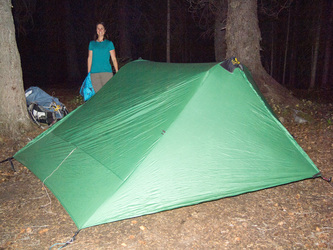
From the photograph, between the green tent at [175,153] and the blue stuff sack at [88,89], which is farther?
the blue stuff sack at [88,89]

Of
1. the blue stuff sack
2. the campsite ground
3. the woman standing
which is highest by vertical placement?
the woman standing

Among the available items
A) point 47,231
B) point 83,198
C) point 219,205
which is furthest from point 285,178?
point 47,231

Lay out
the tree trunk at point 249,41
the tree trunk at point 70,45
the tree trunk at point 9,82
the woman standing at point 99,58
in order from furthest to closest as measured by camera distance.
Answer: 1. the tree trunk at point 70,45
2. the tree trunk at point 249,41
3. the woman standing at point 99,58
4. the tree trunk at point 9,82

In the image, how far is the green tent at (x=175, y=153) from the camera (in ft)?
8.91

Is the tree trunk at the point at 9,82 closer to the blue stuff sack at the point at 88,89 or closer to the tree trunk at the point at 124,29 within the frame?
the blue stuff sack at the point at 88,89

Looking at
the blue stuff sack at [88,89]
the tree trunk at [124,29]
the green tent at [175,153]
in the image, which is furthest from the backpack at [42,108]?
the tree trunk at [124,29]

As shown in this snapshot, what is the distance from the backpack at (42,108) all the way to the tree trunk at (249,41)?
12.4 feet

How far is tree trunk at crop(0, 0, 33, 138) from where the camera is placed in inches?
178

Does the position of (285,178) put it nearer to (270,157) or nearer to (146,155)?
(270,157)

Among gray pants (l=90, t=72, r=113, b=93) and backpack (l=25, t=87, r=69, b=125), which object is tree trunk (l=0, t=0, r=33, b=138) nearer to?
backpack (l=25, t=87, r=69, b=125)

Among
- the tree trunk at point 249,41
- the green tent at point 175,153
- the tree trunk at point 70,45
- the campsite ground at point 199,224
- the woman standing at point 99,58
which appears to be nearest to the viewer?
the campsite ground at point 199,224

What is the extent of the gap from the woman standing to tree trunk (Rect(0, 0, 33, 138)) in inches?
46.4

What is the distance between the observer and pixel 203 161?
9.57ft

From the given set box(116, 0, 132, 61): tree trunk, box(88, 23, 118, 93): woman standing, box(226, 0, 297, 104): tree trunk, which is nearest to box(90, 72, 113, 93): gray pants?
box(88, 23, 118, 93): woman standing
